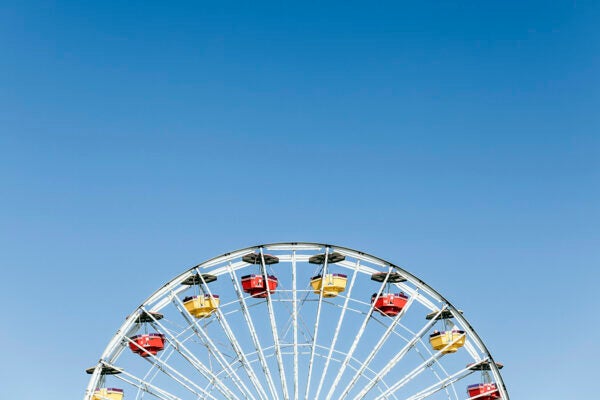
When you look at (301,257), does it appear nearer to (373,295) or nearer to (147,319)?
(373,295)

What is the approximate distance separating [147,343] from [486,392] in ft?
50.9

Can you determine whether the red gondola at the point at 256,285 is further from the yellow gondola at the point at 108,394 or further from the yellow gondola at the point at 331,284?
the yellow gondola at the point at 108,394

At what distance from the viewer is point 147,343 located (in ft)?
147

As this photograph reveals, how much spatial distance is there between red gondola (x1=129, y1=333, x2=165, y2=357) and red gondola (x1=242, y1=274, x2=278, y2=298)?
4.64 metres

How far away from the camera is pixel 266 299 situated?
46188mm

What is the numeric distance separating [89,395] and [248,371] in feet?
23.4

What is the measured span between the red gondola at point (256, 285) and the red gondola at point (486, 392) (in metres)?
10.4

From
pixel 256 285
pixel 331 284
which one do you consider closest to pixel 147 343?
pixel 256 285

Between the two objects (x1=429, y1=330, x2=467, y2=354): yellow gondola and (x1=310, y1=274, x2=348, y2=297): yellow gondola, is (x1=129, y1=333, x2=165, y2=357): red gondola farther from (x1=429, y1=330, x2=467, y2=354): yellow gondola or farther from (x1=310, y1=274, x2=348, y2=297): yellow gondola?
(x1=429, y1=330, x2=467, y2=354): yellow gondola

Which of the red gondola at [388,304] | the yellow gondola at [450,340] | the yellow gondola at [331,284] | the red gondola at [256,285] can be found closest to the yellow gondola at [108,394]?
the red gondola at [256,285]

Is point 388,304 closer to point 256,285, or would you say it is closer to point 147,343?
point 256,285

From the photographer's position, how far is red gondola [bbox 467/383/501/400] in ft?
145

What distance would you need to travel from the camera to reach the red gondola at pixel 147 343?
44688 millimetres

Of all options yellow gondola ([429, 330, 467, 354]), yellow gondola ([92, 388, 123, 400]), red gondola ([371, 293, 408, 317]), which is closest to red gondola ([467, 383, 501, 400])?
yellow gondola ([429, 330, 467, 354])
